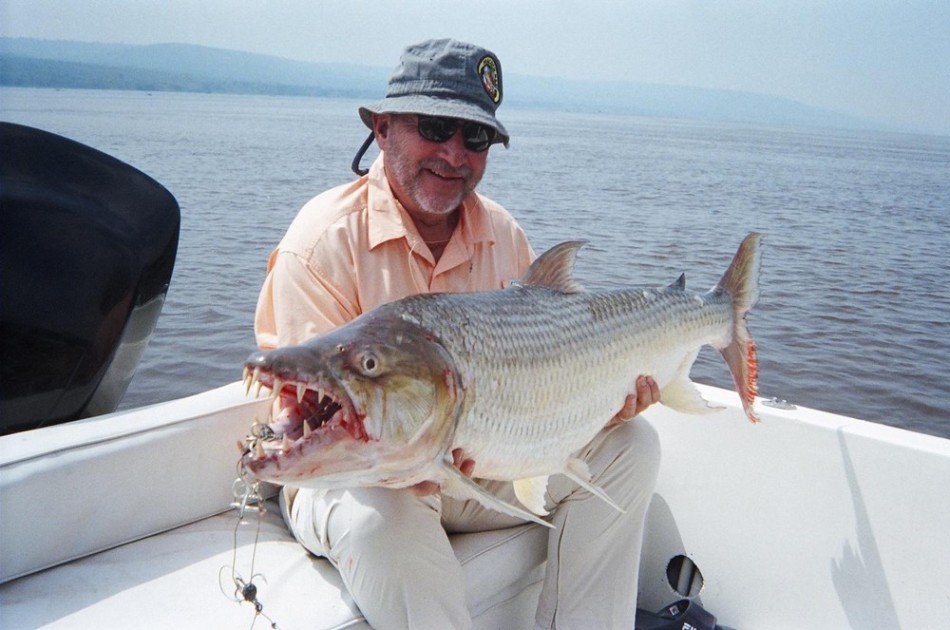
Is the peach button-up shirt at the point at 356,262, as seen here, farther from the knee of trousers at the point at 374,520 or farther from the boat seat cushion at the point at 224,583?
the boat seat cushion at the point at 224,583

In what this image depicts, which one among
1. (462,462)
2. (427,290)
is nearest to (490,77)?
(427,290)

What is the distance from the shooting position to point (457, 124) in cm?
342

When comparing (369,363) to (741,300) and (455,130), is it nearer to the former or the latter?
(455,130)

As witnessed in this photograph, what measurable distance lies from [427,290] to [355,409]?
130 centimetres

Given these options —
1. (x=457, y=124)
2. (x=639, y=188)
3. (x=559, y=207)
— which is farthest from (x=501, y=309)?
(x=639, y=188)

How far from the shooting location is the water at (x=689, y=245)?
8.66m

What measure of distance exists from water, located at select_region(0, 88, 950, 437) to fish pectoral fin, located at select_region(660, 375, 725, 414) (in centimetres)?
316

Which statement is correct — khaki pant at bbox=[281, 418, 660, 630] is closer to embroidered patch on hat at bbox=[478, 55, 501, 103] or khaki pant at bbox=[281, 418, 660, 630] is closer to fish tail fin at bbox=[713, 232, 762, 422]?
fish tail fin at bbox=[713, 232, 762, 422]

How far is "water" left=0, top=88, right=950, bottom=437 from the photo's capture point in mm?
8656

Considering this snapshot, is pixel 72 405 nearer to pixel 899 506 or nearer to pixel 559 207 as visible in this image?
pixel 899 506

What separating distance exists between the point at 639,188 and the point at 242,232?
12565 mm

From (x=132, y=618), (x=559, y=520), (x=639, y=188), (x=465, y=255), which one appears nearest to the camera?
(x=132, y=618)

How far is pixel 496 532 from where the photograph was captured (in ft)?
10.7

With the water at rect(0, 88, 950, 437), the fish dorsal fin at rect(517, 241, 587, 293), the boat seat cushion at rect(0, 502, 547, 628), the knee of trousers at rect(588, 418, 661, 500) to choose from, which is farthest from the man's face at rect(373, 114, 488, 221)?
the water at rect(0, 88, 950, 437)
